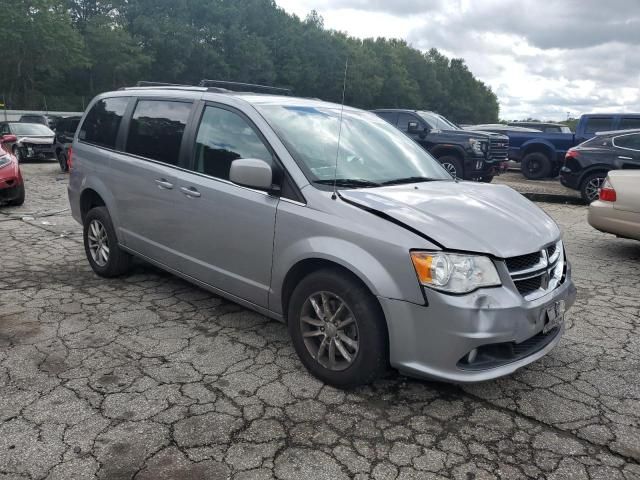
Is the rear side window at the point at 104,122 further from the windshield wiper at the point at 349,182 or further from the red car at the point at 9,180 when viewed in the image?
the red car at the point at 9,180

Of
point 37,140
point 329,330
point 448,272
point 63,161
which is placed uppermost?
point 448,272

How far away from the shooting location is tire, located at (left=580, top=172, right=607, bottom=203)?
1047 centimetres

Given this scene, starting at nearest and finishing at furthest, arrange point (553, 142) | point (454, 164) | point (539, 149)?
point (454, 164), point (553, 142), point (539, 149)

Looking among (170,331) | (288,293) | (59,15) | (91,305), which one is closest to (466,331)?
(288,293)

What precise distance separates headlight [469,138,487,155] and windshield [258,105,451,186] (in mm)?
8109

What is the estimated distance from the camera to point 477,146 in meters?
11.9

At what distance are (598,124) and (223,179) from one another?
13795 millimetres

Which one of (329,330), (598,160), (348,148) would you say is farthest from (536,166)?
(329,330)

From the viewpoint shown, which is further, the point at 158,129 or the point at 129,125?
the point at 129,125

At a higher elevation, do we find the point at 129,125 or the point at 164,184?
the point at 129,125

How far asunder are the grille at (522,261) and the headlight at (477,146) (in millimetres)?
9345

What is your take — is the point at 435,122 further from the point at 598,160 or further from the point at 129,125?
the point at 129,125

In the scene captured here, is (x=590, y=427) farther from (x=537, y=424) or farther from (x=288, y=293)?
(x=288, y=293)

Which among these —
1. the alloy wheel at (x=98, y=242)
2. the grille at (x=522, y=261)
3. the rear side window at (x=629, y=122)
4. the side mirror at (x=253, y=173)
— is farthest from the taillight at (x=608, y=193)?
the rear side window at (x=629, y=122)
